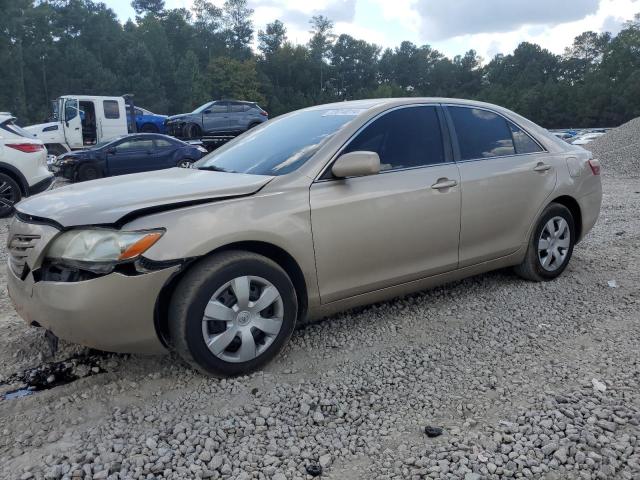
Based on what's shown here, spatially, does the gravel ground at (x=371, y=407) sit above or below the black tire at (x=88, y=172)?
below

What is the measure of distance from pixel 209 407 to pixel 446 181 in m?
2.25

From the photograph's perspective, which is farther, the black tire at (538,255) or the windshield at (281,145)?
the black tire at (538,255)

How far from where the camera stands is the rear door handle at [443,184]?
380cm

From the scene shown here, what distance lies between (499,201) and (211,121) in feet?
60.7

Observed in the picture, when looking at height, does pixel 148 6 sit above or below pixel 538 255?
above

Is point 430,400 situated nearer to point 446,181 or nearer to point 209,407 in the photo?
point 209,407

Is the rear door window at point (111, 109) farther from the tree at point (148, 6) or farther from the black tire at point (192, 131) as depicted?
the tree at point (148, 6)

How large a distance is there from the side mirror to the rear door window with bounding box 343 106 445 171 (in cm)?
20

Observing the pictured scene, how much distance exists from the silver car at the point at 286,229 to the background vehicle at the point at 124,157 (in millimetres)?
11376

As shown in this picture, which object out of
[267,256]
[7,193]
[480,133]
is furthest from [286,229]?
[7,193]

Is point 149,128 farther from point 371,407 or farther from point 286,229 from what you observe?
point 371,407

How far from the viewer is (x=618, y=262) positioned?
537cm

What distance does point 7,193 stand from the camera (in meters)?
9.20

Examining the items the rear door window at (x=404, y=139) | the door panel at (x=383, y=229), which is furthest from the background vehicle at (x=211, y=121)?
the door panel at (x=383, y=229)
